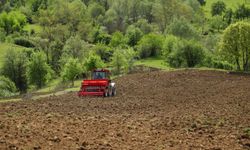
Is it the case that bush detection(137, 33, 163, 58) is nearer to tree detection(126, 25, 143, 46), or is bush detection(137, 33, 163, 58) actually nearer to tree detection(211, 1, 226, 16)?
tree detection(126, 25, 143, 46)

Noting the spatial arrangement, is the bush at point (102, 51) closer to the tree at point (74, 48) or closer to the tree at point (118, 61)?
the tree at point (74, 48)

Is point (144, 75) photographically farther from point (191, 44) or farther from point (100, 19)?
point (100, 19)

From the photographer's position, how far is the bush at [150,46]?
10825 centimetres

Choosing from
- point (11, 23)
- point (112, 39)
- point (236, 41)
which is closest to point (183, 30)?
point (112, 39)

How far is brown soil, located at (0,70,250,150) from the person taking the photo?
52.1 feet

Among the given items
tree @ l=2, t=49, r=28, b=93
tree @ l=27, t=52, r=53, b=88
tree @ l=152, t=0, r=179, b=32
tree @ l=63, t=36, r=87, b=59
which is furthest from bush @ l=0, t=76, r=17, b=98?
tree @ l=152, t=0, r=179, b=32

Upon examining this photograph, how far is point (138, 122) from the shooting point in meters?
21.4

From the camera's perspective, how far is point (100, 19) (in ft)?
513

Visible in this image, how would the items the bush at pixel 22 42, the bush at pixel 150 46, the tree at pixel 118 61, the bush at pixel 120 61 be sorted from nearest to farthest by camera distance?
the tree at pixel 118 61, the bush at pixel 120 61, the bush at pixel 150 46, the bush at pixel 22 42

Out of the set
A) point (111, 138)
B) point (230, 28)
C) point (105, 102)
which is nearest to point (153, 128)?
point (111, 138)

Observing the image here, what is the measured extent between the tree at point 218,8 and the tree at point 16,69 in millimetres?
127706

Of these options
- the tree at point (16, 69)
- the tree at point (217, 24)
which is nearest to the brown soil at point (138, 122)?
the tree at point (16, 69)

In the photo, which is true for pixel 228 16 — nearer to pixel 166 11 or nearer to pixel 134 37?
pixel 166 11

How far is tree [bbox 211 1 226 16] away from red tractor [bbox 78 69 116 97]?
517 ft
